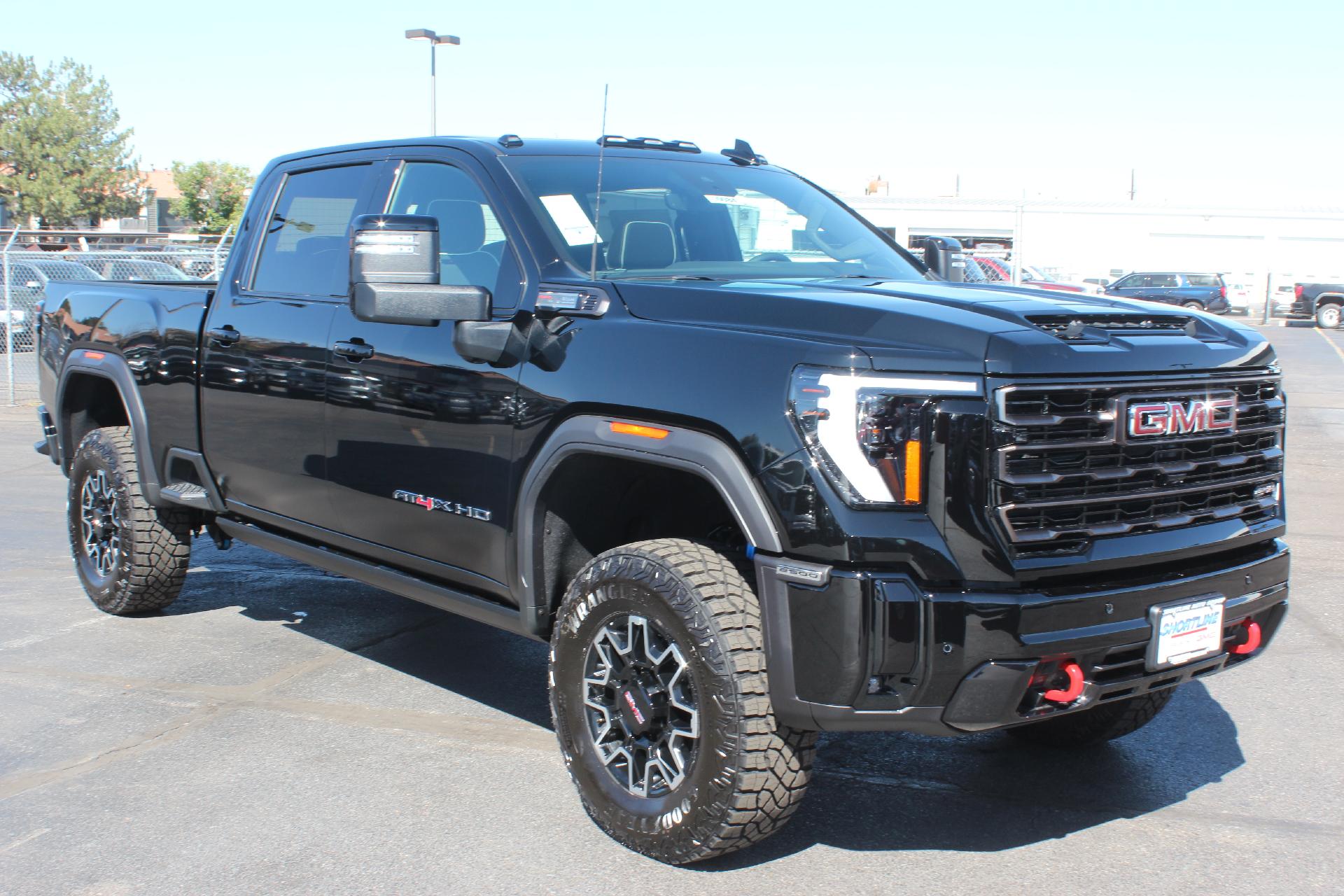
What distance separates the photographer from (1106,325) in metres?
3.47

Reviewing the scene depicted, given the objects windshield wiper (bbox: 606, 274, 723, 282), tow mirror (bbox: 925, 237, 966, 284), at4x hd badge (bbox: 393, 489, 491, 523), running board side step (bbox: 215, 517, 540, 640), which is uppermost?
tow mirror (bbox: 925, 237, 966, 284)

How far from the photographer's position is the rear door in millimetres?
4867

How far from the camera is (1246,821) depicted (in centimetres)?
394

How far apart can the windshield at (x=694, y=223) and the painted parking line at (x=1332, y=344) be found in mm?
23375

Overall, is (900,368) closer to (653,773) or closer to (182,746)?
(653,773)

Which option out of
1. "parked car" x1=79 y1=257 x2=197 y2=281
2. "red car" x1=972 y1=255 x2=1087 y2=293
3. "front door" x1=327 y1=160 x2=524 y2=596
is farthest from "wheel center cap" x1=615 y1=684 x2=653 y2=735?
"red car" x1=972 y1=255 x2=1087 y2=293

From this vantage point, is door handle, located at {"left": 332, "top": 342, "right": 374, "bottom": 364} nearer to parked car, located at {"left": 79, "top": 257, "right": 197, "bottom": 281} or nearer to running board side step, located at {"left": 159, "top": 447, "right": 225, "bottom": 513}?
running board side step, located at {"left": 159, "top": 447, "right": 225, "bottom": 513}

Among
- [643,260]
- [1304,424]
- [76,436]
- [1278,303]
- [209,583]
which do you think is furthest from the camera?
[1278,303]

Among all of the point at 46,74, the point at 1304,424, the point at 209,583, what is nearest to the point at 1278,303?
the point at 1304,424

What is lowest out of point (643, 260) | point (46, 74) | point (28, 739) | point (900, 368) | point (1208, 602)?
point (28, 739)

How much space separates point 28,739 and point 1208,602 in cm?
393

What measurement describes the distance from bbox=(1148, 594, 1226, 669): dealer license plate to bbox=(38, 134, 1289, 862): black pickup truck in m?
0.01

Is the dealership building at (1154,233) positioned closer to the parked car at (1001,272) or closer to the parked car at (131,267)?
the parked car at (1001,272)

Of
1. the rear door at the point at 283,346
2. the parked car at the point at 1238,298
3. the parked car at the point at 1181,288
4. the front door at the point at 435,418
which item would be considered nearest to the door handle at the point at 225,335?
the rear door at the point at 283,346
